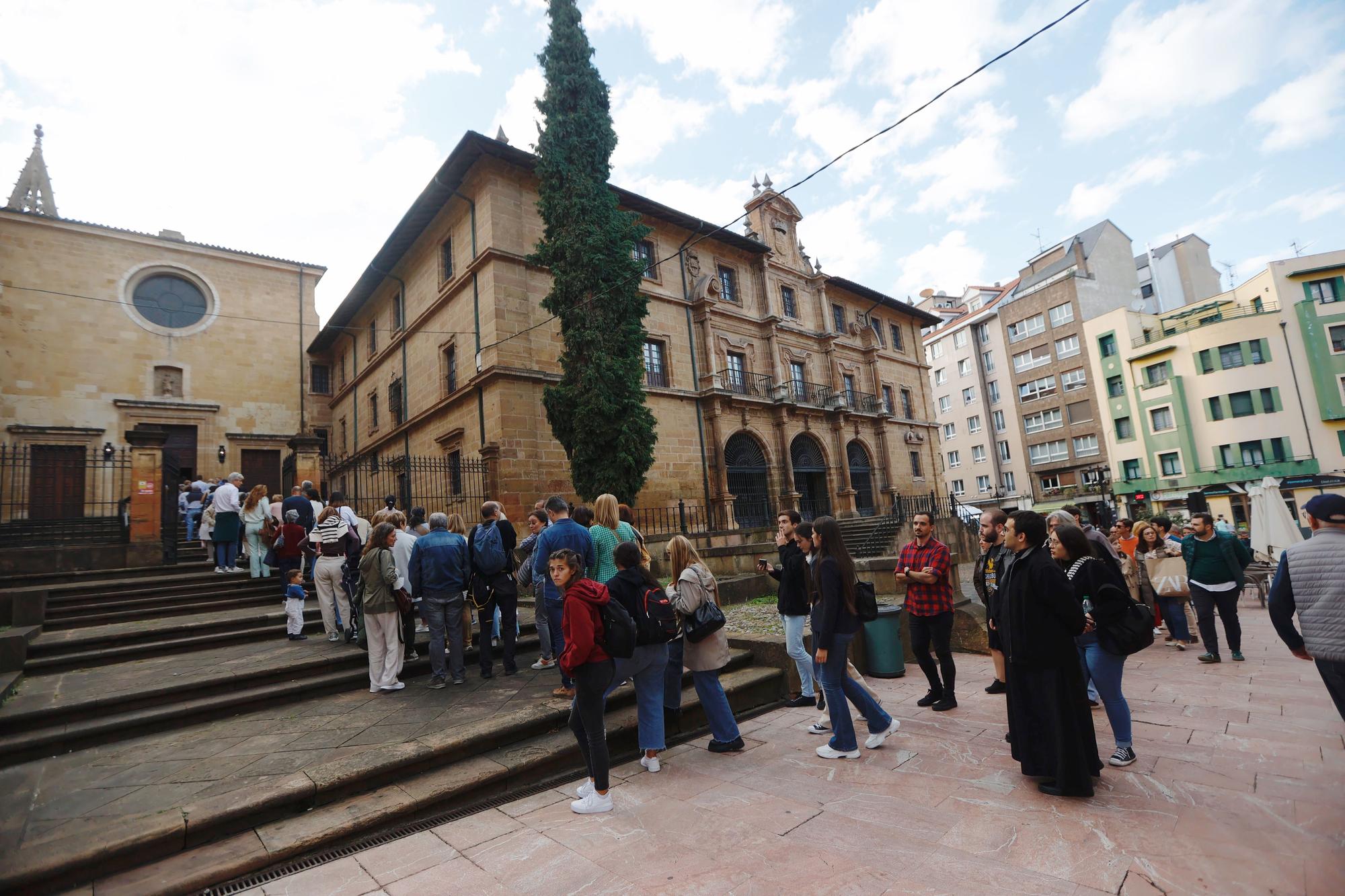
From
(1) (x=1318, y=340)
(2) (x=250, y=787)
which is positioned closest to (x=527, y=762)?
(2) (x=250, y=787)

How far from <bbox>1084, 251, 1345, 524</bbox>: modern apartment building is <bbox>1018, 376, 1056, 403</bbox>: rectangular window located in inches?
204

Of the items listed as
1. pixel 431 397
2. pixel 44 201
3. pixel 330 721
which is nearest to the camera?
pixel 330 721

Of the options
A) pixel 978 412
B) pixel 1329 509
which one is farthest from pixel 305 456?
pixel 978 412

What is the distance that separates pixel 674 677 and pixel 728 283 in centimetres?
2040

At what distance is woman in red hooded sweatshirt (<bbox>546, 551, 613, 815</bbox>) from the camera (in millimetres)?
4117

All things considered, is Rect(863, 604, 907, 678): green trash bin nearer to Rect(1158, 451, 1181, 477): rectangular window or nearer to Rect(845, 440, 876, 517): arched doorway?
Rect(845, 440, 876, 517): arched doorway

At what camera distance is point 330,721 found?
5.47 metres

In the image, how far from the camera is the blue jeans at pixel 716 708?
515cm

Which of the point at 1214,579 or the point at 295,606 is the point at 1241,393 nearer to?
the point at 1214,579

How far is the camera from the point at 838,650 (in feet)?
15.8

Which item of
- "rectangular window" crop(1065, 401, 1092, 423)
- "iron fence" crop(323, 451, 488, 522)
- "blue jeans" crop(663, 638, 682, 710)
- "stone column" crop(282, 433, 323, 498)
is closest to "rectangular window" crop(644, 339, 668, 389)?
"iron fence" crop(323, 451, 488, 522)

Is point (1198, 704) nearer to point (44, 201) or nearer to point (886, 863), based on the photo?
point (886, 863)

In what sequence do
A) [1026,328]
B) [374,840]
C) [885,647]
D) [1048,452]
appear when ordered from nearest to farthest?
[374,840]
[885,647]
[1048,452]
[1026,328]

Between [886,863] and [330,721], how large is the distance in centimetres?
462
